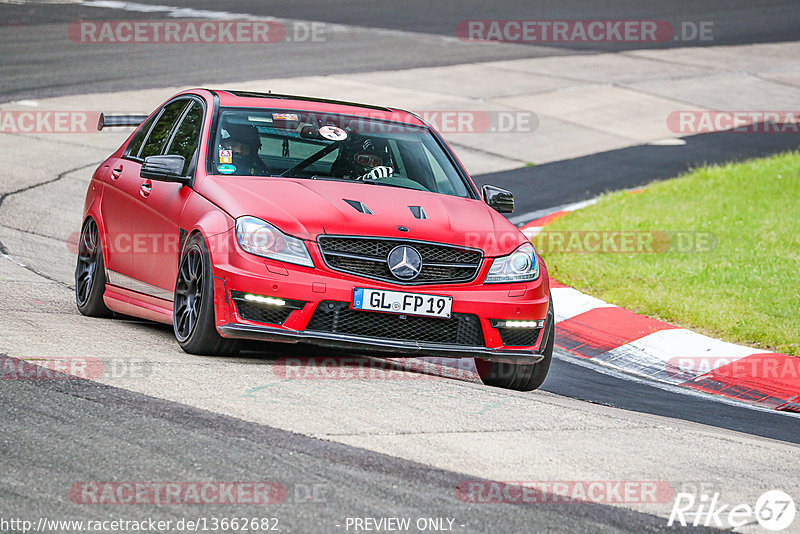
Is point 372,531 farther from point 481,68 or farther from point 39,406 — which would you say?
point 481,68

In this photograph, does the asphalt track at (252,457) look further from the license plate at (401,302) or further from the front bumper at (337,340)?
the license plate at (401,302)

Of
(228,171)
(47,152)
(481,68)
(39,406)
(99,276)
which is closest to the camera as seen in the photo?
(39,406)

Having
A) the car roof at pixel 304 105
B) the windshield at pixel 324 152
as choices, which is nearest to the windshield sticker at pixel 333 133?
the windshield at pixel 324 152

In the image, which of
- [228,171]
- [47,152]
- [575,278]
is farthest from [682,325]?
[47,152]

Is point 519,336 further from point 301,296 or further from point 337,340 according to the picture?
point 301,296

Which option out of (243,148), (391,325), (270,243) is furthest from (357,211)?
(243,148)

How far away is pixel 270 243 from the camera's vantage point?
658 cm

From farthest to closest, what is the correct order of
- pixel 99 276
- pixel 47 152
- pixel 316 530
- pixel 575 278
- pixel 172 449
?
pixel 47 152 < pixel 575 278 < pixel 99 276 < pixel 172 449 < pixel 316 530

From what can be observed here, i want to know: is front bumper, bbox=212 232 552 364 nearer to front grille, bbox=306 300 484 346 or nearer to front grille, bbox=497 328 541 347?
front grille, bbox=306 300 484 346

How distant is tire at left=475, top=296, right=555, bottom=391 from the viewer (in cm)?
730

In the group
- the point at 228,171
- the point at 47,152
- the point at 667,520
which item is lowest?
the point at 47,152

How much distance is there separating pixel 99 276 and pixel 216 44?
1835 cm

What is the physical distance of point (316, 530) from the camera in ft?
13.7

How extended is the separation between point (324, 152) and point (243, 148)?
19.9 inches
